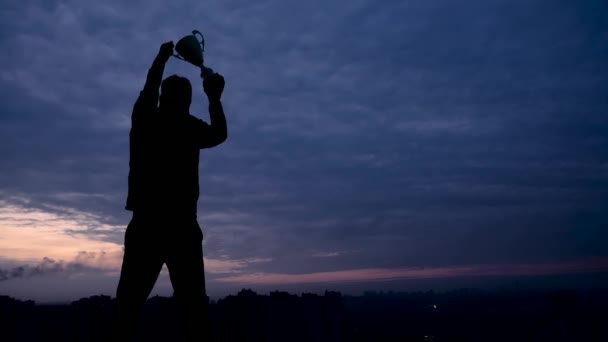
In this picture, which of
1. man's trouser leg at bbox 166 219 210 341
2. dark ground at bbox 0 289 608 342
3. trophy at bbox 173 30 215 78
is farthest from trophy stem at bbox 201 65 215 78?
dark ground at bbox 0 289 608 342

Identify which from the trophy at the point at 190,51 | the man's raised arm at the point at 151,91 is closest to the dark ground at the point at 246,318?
the trophy at the point at 190,51

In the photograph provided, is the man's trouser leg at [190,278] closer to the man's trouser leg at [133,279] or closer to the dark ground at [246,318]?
the man's trouser leg at [133,279]

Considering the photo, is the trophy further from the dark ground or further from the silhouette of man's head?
the dark ground

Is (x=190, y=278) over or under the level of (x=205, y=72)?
under

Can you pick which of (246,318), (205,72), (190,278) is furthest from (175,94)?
(246,318)

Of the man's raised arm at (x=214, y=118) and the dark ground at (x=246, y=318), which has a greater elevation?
the man's raised arm at (x=214, y=118)

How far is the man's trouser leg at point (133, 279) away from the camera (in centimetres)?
238

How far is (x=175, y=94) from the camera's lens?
280cm

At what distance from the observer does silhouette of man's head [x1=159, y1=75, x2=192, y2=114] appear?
279cm

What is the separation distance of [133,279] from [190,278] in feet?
1.05

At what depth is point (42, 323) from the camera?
3719 cm

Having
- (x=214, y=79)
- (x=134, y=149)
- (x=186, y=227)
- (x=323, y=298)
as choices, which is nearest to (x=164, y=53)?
(x=214, y=79)

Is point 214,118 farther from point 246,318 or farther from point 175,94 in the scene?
point 246,318

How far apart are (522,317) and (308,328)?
80.5 m
